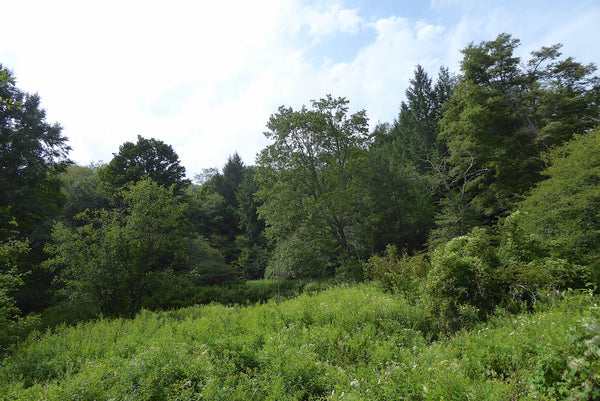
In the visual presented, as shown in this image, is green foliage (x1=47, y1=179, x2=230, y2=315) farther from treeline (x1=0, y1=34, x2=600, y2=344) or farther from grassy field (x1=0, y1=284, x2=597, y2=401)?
grassy field (x1=0, y1=284, x2=597, y2=401)

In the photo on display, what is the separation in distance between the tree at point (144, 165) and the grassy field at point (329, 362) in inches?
681

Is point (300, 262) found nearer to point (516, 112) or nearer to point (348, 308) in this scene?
point (348, 308)

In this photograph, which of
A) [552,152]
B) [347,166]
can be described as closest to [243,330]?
[347,166]

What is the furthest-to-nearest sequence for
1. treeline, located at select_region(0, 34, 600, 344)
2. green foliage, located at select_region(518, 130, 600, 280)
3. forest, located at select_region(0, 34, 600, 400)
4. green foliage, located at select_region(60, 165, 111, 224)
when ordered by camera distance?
green foliage, located at select_region(60, 165, 111, 224)
green foliage, located at select_region(518, 130, 600, 280)
treeline, located at select_region(0, 34, 600, 344)
forest, located at select_region(0, 34, 600, 400)

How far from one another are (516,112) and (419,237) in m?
9.85

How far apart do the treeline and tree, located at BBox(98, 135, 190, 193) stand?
141 mm

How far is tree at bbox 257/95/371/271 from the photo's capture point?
16141mm

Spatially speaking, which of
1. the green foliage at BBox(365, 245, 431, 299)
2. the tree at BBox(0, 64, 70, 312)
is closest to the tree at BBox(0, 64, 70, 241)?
the tree at BBox(0, 64, 70, 312)

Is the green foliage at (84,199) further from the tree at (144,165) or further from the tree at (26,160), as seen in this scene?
the tree at (26,160)

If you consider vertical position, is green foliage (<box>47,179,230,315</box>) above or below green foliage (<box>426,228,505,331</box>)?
above

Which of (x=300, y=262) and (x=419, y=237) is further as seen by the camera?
(x=419, y=237)

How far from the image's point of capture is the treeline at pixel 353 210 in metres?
7.08

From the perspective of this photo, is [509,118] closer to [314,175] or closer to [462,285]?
[314,175]

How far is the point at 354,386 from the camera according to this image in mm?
3420
